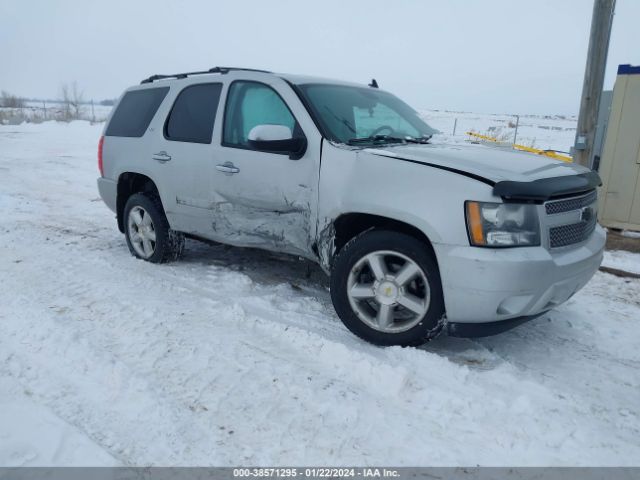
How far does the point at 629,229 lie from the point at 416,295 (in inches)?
207

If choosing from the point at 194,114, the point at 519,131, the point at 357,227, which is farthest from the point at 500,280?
the point at 519,131

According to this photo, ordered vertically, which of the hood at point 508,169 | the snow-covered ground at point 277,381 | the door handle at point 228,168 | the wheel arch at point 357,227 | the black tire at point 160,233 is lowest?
the snow-covered ground at point 277,381

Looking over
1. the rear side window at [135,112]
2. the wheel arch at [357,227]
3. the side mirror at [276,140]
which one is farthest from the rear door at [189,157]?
the wheel arch at [357,227]

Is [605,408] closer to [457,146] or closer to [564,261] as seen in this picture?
[564,261]

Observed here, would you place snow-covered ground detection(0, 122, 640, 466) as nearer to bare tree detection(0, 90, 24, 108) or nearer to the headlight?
the headlight

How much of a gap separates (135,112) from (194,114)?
1.09m

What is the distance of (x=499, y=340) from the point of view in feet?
11.5

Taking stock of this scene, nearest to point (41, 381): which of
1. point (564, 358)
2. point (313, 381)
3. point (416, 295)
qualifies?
point (313, 381)

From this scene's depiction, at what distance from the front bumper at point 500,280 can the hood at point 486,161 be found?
46cm

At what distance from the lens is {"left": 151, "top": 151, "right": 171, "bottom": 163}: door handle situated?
4.64m

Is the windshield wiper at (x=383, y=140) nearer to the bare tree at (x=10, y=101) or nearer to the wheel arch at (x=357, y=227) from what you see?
the wheel arch at (x=357, y=227)

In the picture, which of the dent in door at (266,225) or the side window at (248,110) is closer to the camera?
the dent in door at (266,225)

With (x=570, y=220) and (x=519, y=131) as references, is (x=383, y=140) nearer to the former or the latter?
(x=570, y=220)

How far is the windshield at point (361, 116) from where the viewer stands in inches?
145
